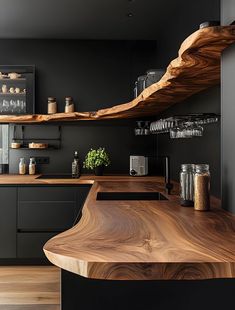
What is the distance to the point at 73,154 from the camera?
16.6 feet

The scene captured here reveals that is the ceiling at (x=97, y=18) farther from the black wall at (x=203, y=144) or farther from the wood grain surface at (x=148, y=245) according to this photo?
the wood grain surface at (x=148, y=245)

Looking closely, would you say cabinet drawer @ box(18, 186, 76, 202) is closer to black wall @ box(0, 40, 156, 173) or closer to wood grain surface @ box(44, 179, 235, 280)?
black wall @ box(0, 40, 156, 173)

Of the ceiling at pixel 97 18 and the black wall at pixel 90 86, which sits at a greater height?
the ceiling at pixel 97 18

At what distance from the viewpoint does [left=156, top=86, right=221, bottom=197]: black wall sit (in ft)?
8.89

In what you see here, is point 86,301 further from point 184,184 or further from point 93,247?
point 184,184

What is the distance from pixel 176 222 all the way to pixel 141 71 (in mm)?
3485

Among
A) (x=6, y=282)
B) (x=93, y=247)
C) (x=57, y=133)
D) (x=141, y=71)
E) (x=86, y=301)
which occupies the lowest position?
(x=6, y=282)

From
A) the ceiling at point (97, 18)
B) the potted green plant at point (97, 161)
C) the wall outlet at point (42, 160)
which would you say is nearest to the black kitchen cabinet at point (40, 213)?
the potted green plant at point (97, 161)

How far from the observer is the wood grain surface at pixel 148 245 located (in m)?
1.16

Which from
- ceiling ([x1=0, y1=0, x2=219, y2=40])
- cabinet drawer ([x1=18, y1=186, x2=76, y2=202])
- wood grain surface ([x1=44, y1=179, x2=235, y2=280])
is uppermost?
ceiling ([x1=0, y1=0, x2=219, y2=40])

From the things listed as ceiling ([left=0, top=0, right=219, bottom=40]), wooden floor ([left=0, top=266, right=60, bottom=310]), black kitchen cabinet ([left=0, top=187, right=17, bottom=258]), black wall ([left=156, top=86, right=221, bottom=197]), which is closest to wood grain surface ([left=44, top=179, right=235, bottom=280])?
black wall ([left=156, top=86, right=221, bottom=197])

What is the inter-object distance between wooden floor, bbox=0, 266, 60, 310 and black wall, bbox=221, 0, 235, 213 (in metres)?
1.73

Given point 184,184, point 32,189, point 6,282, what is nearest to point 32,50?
point 32,189

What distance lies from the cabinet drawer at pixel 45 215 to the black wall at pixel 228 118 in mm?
2356
